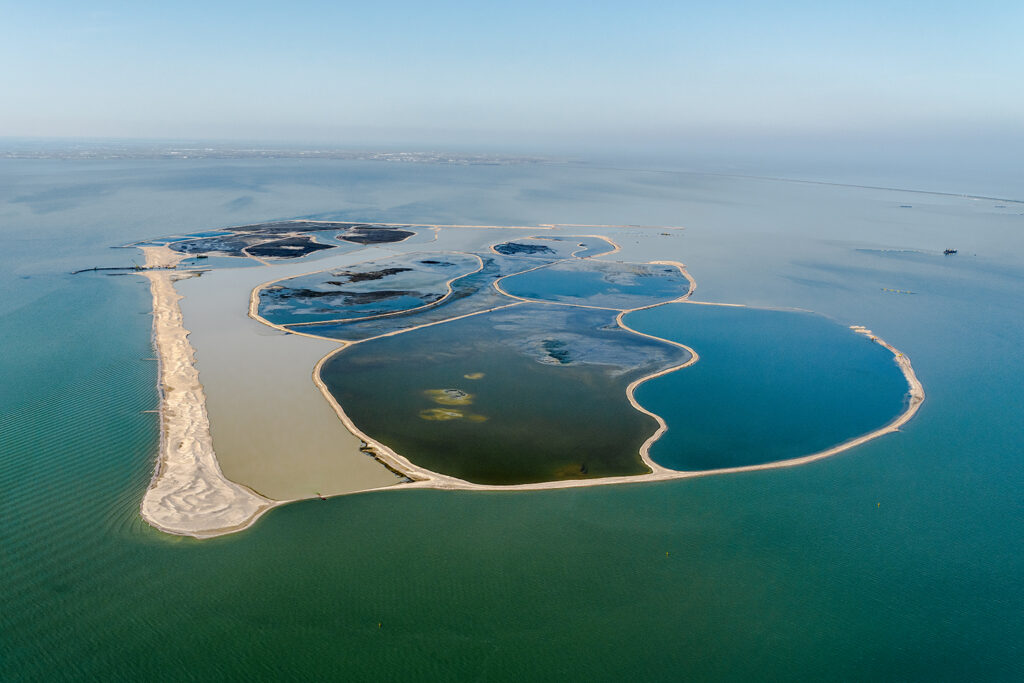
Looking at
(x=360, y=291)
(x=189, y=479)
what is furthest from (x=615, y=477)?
(x=360, y=291)

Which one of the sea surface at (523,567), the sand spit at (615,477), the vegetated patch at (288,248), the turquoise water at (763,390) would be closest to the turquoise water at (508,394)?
the sand spit at (615,477)

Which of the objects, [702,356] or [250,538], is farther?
[702,356]

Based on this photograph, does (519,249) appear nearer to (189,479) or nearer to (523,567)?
(189,479)

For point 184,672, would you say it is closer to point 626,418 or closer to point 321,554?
point 321,554

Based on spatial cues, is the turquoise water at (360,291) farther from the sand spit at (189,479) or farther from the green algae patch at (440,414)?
the green algae patch at (440,414)

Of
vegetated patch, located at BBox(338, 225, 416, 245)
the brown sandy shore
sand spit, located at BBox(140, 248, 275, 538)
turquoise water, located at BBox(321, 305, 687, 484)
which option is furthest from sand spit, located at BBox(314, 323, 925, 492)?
vegetated patch, located at BBox(338, 225, 416, 245)

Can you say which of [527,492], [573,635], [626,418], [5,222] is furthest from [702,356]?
[5,222]

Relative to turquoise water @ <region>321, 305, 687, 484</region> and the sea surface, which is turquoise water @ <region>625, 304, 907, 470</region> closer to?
the sea surface
